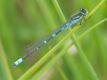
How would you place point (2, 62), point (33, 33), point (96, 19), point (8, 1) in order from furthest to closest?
point (33, 33)
point (8, 1)
point (96, 19)
point (2, 62)

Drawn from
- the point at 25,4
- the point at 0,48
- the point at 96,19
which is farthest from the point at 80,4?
the point at 0,48

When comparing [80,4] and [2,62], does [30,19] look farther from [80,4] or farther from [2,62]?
[2,62]

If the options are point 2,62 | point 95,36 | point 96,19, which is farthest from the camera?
point 96,19

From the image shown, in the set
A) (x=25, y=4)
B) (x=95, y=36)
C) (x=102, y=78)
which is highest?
(x=25, y=4)

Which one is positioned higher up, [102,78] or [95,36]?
[95,36]

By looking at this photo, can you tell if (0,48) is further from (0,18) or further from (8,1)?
(8,1)

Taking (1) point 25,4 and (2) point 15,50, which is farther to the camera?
(1) point 25,4
